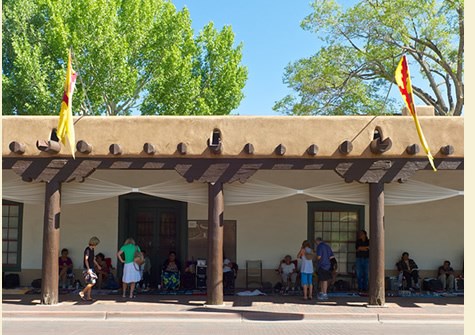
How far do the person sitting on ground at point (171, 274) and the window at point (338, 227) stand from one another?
4.08m

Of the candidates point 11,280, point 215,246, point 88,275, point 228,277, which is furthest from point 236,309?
point 11,280

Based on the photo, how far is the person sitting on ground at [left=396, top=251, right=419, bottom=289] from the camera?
1529 centimetres

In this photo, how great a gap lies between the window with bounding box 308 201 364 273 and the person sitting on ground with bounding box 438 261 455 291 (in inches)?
98.4

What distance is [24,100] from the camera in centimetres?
2761

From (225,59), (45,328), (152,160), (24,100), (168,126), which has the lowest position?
(45,328)

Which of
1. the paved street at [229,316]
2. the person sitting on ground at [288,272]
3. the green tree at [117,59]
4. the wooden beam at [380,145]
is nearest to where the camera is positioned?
the paved street at [229,316]

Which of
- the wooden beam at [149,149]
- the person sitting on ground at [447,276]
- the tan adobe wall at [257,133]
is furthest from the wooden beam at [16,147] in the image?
the person sitting on ground at [447,276]

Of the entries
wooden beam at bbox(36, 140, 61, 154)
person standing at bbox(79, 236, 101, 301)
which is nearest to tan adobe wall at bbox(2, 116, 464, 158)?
wooden beam at bbox(36, 140, 61, 154)

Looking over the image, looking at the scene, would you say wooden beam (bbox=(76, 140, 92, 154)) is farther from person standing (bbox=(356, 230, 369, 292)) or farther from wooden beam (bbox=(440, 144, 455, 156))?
wooden beam (bbox=(440, 144, 455, 156))

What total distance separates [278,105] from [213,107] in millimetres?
5208

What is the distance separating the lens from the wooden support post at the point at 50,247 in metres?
12.5

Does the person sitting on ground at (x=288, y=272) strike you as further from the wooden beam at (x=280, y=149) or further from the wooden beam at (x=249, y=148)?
the wooden beam at (x=249, y=148)

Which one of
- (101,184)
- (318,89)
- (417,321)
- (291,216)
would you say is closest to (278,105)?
(318,89)

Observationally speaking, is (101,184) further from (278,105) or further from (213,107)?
(278,105)
